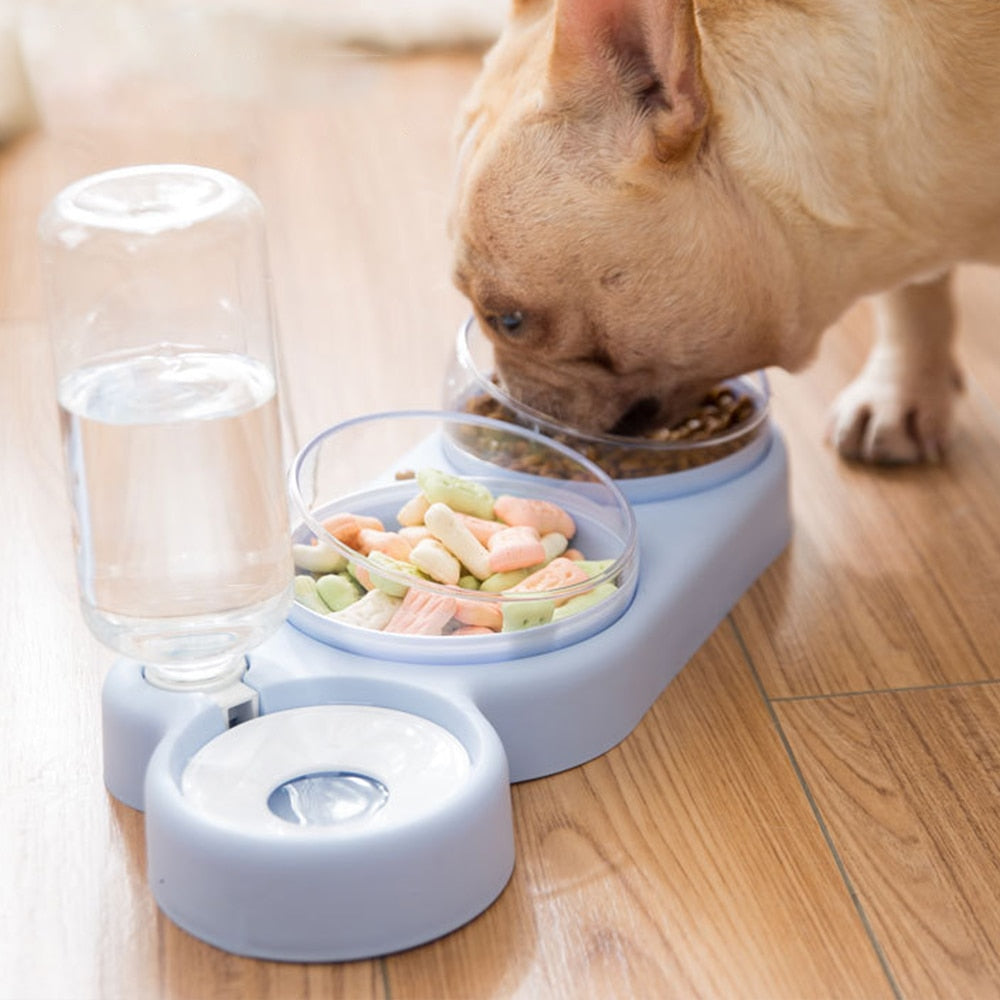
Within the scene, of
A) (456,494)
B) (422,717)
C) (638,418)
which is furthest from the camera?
(638,418)

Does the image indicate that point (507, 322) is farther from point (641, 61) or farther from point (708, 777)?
point (708, 777)

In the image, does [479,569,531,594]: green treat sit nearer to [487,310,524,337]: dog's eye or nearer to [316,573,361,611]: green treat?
[316,573,361,611]: green treat

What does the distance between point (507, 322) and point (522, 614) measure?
12.2 inches

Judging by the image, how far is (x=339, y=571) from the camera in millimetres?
1356

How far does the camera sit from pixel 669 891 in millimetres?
1143

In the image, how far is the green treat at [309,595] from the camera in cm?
129

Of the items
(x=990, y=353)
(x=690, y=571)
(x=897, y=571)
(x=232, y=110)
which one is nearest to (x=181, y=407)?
(x=690, y=571)

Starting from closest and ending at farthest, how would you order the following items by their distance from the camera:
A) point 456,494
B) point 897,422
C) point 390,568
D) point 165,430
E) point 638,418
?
point 165,430, point 390,568, point 456,494, point 638,418, point 897,422

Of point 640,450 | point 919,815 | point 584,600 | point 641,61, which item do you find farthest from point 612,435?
point 919,815

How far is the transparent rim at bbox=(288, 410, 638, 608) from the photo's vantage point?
1.27m

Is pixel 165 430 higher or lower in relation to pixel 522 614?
higher

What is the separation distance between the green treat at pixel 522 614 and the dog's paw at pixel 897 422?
25.1 inches

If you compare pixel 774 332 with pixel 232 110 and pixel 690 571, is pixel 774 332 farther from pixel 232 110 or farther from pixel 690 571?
pixel 232 110

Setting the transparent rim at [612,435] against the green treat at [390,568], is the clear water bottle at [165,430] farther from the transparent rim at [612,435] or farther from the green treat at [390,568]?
the transparent rim at [612,435]
